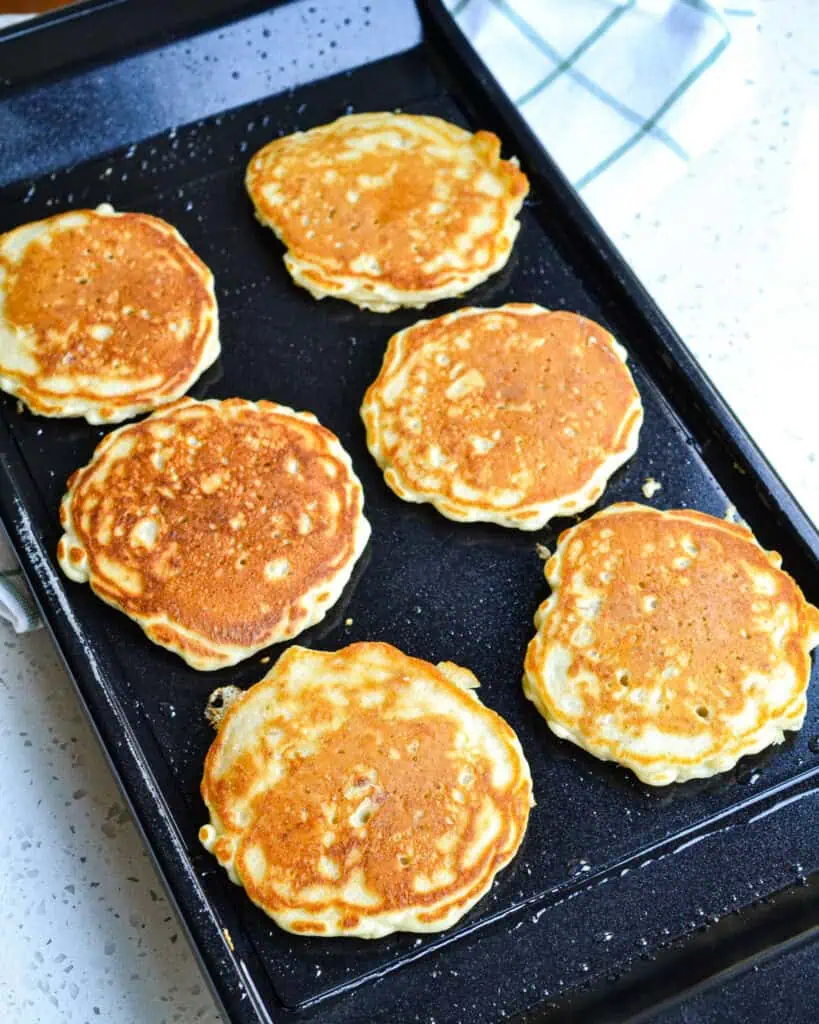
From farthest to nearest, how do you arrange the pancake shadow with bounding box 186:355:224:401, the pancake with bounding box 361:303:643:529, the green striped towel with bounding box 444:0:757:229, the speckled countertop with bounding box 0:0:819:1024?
the green striped towel with bounding box 444:0:757:229
the pancake shadow with bounding box 186:355:224:401
the pancake with bounding box 361:303:643:529
the speckled countertop with bounding box 0:0:819:1024

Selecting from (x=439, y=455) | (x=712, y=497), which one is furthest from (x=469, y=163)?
(x=712, y=497)

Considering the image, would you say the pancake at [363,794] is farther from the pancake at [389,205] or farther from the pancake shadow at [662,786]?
the pancake at [389,205]

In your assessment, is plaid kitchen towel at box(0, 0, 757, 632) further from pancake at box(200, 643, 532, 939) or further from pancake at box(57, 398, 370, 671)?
pancake at box(200, 643, 532, 939)

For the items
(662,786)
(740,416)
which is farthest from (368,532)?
(740,416)

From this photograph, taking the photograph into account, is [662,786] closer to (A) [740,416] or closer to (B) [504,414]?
(B) [504,414]

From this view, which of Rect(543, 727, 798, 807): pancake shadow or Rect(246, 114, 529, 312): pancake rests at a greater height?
Rect(246, 114, 529, 312): pancake

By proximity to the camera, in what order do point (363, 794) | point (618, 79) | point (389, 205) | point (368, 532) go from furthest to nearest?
point (618, 79) < point (389, 205) < point (368, 532) < point (363, 794)

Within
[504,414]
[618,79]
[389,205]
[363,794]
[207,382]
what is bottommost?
[363,794]

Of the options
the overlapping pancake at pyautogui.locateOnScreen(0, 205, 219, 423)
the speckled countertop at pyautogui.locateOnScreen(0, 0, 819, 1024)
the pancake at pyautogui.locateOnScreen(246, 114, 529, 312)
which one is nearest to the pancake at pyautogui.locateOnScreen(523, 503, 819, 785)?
the speckled countertop at pyautogui.locateOnScreen(0, 0, 819, 1024)
